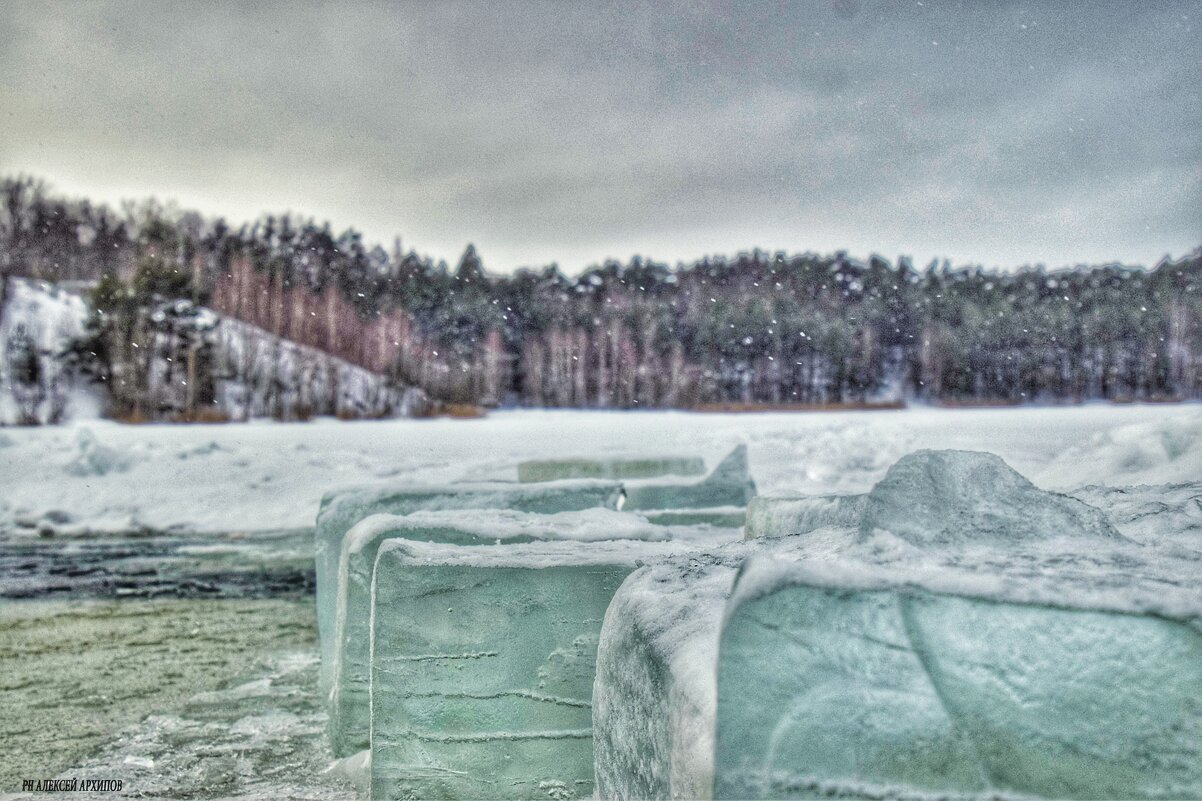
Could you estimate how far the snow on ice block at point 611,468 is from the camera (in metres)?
7.59

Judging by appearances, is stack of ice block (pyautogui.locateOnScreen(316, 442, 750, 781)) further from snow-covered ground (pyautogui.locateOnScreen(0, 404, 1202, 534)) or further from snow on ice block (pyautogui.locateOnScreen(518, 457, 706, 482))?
snow-covered ground (pyautogui.locateOnScreen(0, 404, 1202, 534))

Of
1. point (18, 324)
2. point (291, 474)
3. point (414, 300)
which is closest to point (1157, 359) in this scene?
point (291, 474)

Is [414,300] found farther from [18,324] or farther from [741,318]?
[18,324]

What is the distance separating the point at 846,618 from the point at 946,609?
0.43 feet

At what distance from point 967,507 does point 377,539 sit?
219 centimetres

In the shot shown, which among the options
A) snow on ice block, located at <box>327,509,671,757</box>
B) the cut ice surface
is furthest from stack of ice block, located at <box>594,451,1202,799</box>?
snow on ice block, located at <box>327,509,671,757</box>

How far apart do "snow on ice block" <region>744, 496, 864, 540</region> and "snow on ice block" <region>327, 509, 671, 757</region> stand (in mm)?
417

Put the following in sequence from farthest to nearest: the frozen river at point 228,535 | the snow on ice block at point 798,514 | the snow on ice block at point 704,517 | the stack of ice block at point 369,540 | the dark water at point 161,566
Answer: the dark water at point 161,566, the snow on ice block at point 704,517, the frozen river at point 228,535, the stack of ice block at point 369,540, the snow on ice block at point 798,514

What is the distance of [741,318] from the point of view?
56.6 feet

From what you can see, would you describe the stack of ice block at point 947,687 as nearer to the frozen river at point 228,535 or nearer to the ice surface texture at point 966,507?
the ice surface texture at point 966,507

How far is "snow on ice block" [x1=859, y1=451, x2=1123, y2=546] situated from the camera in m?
1.64

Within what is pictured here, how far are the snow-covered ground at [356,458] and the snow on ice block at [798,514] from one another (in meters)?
5.12

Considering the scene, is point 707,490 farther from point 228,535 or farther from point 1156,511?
point 228,535

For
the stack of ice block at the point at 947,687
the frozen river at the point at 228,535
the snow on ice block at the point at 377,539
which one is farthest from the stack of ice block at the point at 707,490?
the stack of ice block at the point at 947,687
